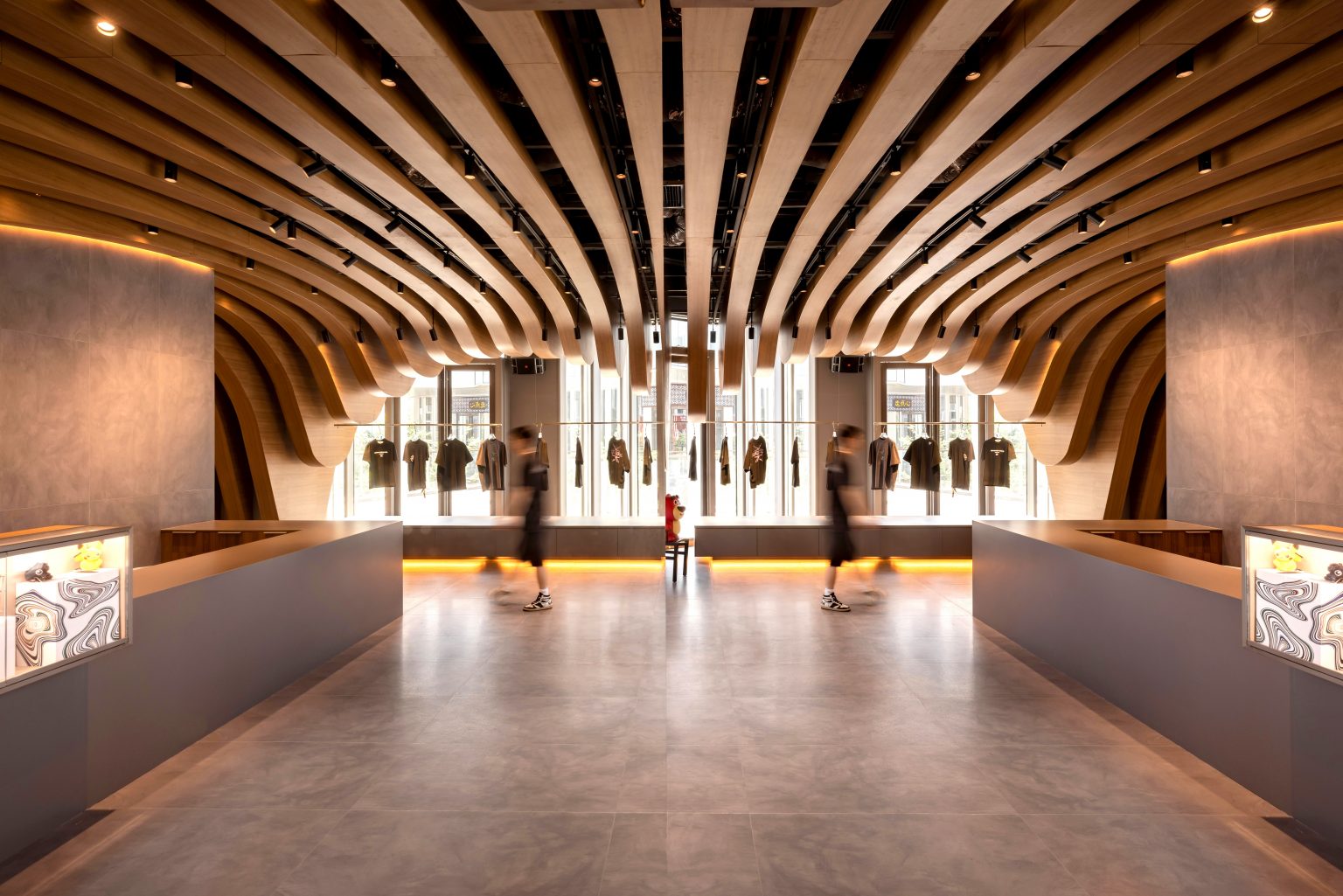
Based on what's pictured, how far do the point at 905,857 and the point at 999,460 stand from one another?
27.2ft

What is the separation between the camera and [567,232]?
6418 millimetres

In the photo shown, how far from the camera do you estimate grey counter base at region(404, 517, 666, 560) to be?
9523mm

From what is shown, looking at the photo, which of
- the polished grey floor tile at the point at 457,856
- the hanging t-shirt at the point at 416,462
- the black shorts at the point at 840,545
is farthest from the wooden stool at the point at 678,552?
the polished grey floor tile at the point at 457,856

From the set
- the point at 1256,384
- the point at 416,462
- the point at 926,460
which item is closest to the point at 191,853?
the point at 1256,384

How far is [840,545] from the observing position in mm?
7145

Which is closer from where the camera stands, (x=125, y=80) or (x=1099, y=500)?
(x=125, y=80)

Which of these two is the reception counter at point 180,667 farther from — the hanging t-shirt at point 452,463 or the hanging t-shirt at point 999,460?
the hanging t-shirt at point 999,460

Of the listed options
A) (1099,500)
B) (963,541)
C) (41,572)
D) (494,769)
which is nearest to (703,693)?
(494,769)

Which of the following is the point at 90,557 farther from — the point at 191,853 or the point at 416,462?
the point at 416,462

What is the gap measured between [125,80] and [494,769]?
3911mm

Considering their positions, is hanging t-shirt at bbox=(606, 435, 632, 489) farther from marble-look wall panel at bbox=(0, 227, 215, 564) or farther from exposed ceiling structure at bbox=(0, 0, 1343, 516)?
marble-look wall panel at bbox=(0, 227, 215, 564)

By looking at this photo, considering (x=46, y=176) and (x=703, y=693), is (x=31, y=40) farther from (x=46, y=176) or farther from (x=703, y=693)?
(x=703, y=693)

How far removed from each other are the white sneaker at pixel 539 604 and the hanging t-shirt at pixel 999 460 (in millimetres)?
6596

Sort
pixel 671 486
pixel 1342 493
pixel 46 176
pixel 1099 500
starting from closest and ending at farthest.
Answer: pixel 46 176
pixel 1342 493
pixel 1099 500
pixel 671 486
